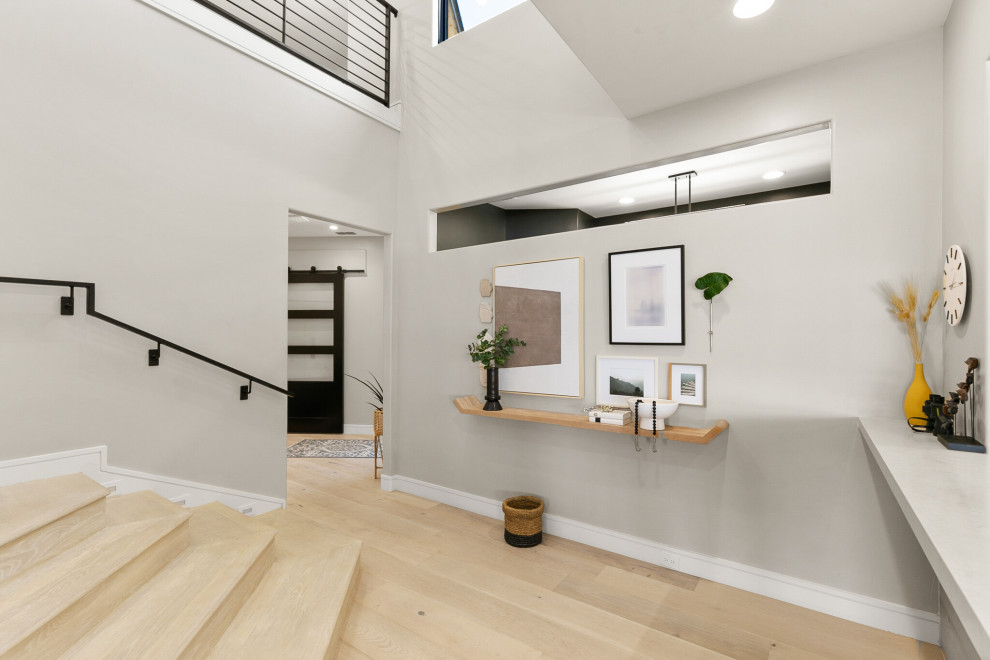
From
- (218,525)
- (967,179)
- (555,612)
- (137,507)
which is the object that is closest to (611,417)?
(555,612)

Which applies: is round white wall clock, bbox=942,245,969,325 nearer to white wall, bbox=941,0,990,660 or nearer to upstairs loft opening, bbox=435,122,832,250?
white wall, bbox=941,0,990,660

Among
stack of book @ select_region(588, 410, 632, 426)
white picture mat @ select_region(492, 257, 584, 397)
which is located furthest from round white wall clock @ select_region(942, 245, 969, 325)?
white picture mat @ select_region(492, 257, 584, 397)

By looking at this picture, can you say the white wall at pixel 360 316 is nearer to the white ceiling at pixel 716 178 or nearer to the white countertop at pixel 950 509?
the white ceiling at pixel 716 178

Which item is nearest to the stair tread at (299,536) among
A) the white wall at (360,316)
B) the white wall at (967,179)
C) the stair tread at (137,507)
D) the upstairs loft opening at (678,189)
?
the stair tread at (137,507)

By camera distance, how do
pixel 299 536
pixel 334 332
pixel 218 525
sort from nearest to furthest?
pixel 218 525
pixel 299 536
pixel 334 332

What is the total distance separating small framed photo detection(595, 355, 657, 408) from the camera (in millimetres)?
2705

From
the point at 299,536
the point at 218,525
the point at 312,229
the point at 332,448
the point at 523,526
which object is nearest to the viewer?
the point at 218,525

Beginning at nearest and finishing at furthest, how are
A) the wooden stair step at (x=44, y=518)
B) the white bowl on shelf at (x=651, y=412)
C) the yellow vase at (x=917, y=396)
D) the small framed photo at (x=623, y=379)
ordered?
the wooden stair step at (x=44, y=518), the yellow vase at (x=917, y=396), the white bowl on shelf at (x=651, y=412), the small framed photo at (x=623, y=379)

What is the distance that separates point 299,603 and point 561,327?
2.02m

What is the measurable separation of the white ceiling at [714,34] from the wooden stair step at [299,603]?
258 centimetres

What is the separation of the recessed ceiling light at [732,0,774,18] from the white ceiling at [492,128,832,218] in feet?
2.37

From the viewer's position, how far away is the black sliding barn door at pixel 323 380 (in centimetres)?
608

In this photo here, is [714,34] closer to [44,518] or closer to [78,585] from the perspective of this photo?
[78,585]

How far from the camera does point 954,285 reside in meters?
1.75
